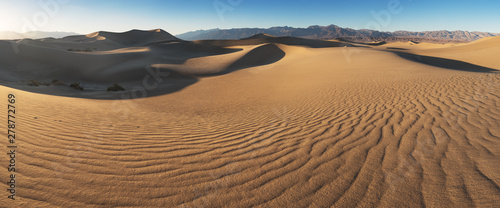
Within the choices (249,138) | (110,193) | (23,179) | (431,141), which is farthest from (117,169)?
(431,141)

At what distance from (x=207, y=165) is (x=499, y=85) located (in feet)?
32.8

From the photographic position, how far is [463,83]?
766 cm

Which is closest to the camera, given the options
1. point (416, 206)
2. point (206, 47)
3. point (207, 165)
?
point (416, 206)

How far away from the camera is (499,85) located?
23.2 feet

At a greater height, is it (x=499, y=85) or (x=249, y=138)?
(x=499, y=85)

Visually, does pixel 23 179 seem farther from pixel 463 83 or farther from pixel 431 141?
pixel 463 83

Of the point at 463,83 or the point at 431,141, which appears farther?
the point at 463,83

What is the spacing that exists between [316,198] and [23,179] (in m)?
3.23

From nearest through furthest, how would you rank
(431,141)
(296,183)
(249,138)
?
(296,183) → (431,141) → (249,138)

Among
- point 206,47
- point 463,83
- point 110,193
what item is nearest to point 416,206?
point 110,193

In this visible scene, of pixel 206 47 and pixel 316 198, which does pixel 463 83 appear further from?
→ pixel 206 47

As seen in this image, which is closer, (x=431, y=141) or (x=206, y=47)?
(x=431, y=141)

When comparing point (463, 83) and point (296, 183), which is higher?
point (463, 83)

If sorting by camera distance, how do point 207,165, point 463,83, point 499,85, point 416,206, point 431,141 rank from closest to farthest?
point 416,206, point 207,165, point 431,141, point 499,85, point 463,83
